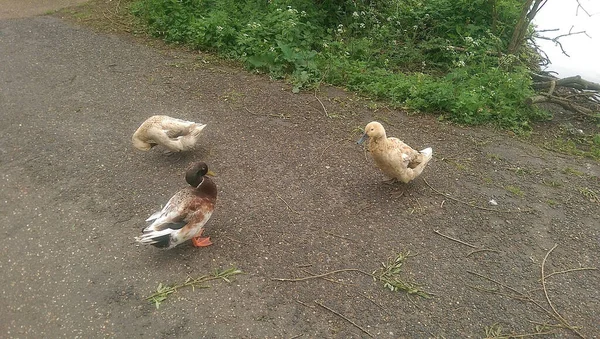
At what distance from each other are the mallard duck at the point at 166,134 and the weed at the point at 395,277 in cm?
230

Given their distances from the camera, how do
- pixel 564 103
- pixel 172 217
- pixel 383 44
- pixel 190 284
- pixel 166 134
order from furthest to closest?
pixel 383 44 → pixel 564 103 → pixel 166 134 → pixel 172 217 → pixel 190 284

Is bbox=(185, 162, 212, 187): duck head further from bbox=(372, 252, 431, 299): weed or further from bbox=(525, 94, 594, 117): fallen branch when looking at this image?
bbox=(525, 94, 594, 117): fallen branch

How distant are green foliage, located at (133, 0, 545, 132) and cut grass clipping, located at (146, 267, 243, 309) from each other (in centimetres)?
337

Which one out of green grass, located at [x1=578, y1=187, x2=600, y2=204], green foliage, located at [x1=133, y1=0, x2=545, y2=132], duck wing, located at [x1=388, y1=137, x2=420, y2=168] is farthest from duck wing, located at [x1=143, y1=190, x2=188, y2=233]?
green grass, located at [x1=578, y1=187, x2=600, y2=204]

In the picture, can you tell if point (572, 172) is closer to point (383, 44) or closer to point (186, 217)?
point (383, 44)

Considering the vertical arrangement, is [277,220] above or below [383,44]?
below

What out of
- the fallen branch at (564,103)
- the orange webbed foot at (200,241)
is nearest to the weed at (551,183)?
the fallen branch at (564,103)

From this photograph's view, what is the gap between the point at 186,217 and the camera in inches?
140

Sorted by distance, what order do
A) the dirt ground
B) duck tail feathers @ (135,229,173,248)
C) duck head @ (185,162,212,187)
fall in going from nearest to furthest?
the dirt ground < duck tail feathers @ (135,229,173,248) < duck head @ (185,162,212,187)

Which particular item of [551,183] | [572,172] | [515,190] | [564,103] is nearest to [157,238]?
[515,190]

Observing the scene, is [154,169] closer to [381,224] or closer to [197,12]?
[381,224]

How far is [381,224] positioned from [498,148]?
7.04 ft

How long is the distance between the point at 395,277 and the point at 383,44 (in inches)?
182

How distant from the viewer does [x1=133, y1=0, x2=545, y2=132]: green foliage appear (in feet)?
19.8
